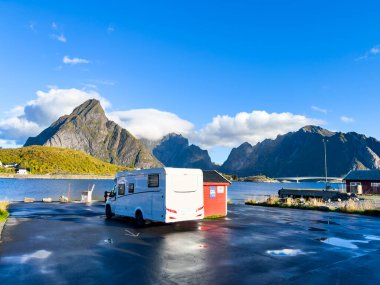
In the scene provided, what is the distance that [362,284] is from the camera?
891 centimetres

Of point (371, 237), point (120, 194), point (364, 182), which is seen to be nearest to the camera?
point (371, 237)

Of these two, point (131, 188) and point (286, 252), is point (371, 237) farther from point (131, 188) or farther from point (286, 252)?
point (131, 188)

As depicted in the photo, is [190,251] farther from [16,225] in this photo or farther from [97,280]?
[16,225]

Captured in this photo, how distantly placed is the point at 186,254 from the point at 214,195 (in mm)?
13342

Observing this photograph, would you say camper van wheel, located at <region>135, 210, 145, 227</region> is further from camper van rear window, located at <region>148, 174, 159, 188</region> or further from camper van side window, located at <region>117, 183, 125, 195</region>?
camper van side window, located at <region>117, 183, 125, 195</region>

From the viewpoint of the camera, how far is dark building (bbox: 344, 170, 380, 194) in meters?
62.8

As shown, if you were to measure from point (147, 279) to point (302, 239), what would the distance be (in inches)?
366

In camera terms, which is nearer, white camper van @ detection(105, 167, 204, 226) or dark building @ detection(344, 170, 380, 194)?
white camper van @ detection(105, 167, 204, 226)

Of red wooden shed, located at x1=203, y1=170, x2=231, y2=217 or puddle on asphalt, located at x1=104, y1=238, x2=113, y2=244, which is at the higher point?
red wooden shed, located at x1=203, y1=170, x2=231, y2=217

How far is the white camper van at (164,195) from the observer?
1841 centimetres

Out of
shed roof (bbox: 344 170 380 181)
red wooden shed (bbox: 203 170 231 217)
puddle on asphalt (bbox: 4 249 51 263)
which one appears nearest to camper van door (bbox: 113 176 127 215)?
red wooden shed (bbox: 203 170 231 217)

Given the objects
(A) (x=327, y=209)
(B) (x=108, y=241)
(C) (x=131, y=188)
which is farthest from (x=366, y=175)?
(B) (x=108, y=241)

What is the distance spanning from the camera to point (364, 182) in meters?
64.4

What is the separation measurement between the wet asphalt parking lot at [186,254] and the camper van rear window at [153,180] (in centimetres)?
246
